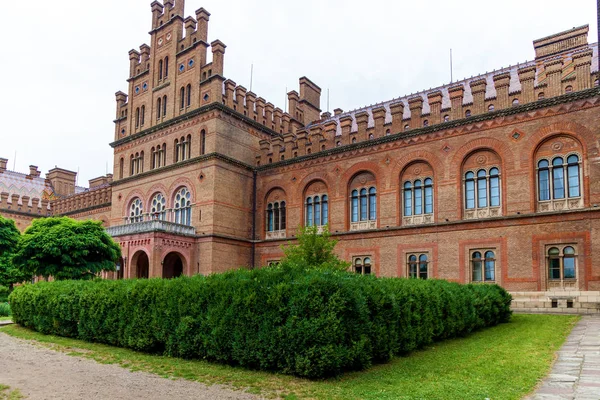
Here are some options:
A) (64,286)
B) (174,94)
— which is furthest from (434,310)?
(174,94)

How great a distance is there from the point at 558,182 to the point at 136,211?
94.7ft

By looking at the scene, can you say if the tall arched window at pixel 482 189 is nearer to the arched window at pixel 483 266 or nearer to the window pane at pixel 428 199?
the window pane at pixel 428 199

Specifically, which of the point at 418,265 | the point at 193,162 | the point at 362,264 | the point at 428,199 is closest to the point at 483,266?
the point at 418,265

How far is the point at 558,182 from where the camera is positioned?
953 inches

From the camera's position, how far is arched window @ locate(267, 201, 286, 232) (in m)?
34.8

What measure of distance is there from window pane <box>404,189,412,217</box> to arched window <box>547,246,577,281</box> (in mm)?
7757

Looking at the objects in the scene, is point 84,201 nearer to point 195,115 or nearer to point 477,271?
point 195,115

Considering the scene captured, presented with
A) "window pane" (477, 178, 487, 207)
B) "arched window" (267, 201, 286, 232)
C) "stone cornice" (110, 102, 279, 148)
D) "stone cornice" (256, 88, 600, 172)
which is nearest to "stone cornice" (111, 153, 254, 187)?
"stone cornice" (256, 88, 600, 172)

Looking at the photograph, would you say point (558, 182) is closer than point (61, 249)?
No

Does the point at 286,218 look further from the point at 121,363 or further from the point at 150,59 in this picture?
the point at 121,363

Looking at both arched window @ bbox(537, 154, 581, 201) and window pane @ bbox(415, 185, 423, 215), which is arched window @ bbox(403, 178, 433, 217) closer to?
window pane @ bbox(415, 185, 423, 215)

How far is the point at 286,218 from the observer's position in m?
34.4

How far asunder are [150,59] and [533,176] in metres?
28.4

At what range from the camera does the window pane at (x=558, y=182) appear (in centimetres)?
2408
